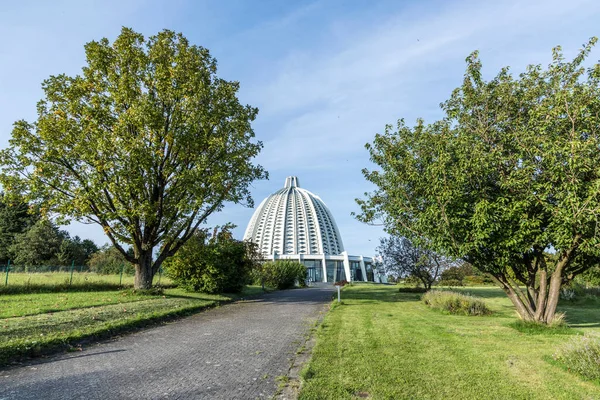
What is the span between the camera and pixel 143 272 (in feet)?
58.5

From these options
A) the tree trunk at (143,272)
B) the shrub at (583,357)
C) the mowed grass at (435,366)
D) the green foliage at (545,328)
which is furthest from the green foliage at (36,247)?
the shrub at (583,357)

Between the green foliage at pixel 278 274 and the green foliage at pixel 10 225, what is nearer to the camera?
the green foliage at pixel 278 274

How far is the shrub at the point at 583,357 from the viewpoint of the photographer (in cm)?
588

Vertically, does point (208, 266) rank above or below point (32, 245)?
below

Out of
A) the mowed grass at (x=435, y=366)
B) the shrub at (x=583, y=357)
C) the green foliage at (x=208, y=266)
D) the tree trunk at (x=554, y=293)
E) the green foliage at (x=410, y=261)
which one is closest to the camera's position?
the mowed grass at (x=435, y=366)

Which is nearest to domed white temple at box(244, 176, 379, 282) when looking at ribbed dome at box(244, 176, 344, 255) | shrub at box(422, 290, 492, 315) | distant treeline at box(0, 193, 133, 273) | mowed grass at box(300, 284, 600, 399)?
ribbed dome at box(244, 176, 344, 255)

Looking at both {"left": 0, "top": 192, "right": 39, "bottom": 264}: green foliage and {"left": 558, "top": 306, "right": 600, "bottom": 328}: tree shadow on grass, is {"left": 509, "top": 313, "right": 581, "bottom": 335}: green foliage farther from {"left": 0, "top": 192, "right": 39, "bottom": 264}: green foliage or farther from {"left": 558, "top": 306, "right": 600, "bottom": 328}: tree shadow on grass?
{"left": 0, "top": 192, "right": 39, "bottom": 264}: green foliage

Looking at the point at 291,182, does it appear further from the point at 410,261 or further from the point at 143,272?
the point at 143,272

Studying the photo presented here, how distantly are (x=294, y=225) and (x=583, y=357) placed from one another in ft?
435

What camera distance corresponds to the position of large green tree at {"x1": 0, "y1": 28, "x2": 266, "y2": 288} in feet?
50.2

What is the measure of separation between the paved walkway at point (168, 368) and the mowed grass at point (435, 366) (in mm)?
869

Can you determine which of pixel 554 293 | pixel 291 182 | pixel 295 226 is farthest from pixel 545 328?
pixel 291 182

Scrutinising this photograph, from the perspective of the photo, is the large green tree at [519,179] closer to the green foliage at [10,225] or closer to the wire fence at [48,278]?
the wire fence at [48,278]

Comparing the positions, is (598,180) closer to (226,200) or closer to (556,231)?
(556,231)
